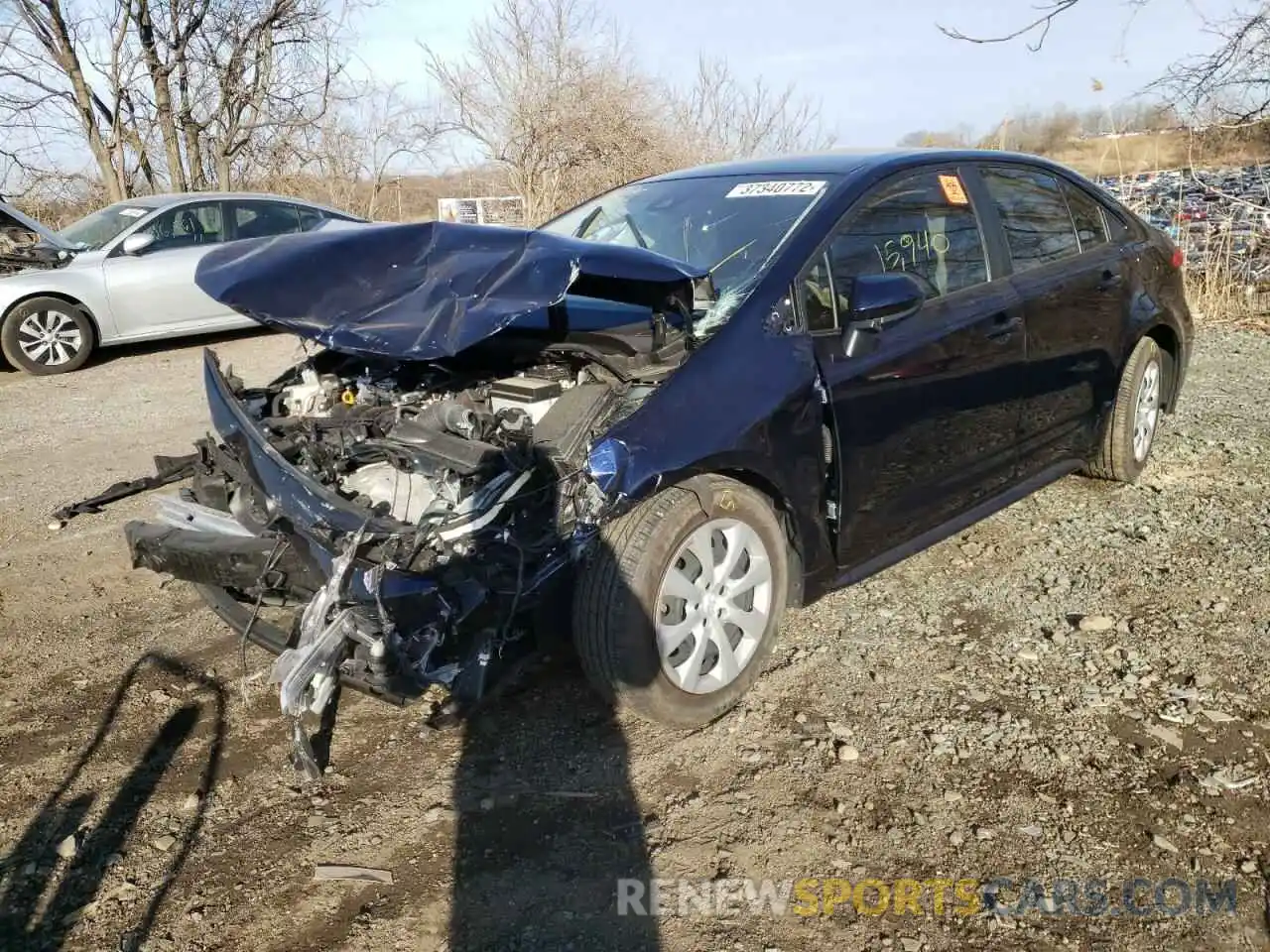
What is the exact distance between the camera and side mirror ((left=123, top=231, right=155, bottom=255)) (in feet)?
28.2

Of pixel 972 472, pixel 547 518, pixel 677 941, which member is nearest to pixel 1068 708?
pixel 972 472

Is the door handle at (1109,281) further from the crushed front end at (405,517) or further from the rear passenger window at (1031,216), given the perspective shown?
the crushed front end at (405,517)

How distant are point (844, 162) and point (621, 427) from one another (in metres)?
1.68

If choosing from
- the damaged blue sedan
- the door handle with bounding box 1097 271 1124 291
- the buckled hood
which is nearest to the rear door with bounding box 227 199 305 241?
the damaged blue sedan

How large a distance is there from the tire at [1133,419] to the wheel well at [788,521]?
2316 millimetres

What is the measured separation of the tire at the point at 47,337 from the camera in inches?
339

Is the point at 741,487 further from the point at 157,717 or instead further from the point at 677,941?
the point at 157,717

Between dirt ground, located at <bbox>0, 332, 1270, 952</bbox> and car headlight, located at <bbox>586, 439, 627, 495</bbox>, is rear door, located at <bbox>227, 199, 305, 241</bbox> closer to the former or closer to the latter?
dirt ground, located at <bbox>0, 332, 1270, 952</bbox>

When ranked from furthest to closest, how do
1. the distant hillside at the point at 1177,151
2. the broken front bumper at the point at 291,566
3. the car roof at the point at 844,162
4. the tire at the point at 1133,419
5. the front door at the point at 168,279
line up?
1. the distant hillside at the point at 1177,151
2. the front door at the point at 168,279
3. the tire at the point at 1133,419
4. the car roof at the point at 844,162
5. the broken front bumper at the point at 291,566

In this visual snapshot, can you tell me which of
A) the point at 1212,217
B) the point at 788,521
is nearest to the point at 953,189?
the point at 788,521

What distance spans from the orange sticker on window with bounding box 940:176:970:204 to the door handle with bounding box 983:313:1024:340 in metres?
0.50

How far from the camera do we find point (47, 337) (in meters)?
8.71

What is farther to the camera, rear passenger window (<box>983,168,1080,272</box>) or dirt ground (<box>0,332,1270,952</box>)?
rear passenger window (<box>983,168,1080,272</box>)

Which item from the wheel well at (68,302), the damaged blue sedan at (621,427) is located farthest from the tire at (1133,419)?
the wheel well at (68,302)
